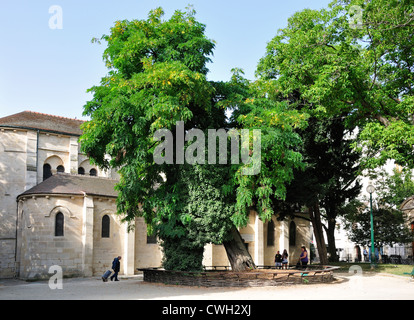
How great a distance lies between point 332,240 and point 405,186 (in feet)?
42.6

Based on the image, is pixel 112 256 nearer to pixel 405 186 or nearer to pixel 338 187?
pixel 338 187

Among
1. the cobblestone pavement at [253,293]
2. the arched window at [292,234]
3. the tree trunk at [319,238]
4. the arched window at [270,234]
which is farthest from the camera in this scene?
the arched window at [292,234]

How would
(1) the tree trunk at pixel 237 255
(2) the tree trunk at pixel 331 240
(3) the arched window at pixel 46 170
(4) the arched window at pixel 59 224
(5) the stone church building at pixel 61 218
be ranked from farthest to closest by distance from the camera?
1. (2) the tree trunk at pixel 331 240
2. (3) the arched window at pixel 46 170
3. (4) the arched window at pixel 59 224
4. (5) the stone church building at pixel 61 218
5. (1) the tree trunk at pixel 237 255

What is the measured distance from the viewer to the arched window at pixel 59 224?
30.5 metres

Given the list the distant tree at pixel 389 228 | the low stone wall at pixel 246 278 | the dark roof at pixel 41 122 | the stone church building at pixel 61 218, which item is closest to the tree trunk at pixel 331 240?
the stone church building at pixel 61 218

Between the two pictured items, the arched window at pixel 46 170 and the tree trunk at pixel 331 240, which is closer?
the arched window at pixel 46 170

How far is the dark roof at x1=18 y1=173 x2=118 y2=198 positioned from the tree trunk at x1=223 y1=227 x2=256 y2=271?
490 inches

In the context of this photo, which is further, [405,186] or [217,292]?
[405,186]

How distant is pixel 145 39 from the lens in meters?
21.5

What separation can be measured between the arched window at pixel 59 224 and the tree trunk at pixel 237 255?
1331 centimetres

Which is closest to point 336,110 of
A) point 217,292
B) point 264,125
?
point 264,125

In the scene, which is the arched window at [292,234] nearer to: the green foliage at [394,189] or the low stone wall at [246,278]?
the green foliage at [394,189]

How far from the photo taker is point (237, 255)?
2309 centimetres

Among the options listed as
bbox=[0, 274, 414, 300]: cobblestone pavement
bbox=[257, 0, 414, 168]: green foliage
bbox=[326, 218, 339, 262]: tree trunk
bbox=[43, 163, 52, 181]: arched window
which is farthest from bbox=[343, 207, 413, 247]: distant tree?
bbox=[43, 163, 52, 181]: arched window
